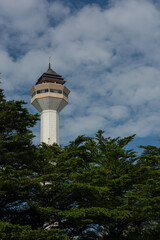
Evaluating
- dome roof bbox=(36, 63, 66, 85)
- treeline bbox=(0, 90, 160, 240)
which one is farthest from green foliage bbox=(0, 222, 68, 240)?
dome roof bbox=(36, 63, 66, 85)

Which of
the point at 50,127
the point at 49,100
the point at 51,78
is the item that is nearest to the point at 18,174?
the point at 50,127

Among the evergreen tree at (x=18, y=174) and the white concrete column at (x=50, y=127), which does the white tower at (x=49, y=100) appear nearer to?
the white concrete column at (x=50, y=127)

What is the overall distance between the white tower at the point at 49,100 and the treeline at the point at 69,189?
26795mm

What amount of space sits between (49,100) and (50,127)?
492cm

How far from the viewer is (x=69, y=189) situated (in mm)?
19062

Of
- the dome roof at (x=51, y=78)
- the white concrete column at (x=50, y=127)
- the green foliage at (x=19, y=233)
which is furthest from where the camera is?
the dome roof at (x=51, y=78)

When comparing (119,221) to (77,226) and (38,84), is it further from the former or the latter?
(38,84)

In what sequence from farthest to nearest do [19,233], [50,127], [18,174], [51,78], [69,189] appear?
[51,78] < [50,127] < [69,189] < [18,174] < [19,233]

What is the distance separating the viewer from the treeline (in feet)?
55.1

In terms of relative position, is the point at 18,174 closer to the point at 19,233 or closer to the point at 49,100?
the point at 19,233

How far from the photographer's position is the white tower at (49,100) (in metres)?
52.3

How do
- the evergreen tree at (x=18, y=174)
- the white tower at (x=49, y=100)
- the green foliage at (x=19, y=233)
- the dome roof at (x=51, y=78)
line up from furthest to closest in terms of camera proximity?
the dome roof at (x=51, y=78) → the white tower at (x=49, y=100) → the evergreen tree at (x=18, y=174) → the green foliage at (x=19, y=233)

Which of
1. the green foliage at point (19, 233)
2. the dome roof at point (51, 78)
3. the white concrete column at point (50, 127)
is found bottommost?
the green foliage at point (19, 233)

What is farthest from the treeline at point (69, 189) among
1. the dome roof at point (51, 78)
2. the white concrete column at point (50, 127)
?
the dome roof at point (51, 78)
